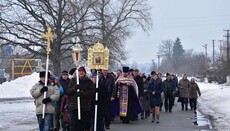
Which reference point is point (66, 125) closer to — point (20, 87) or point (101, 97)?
point (101, 97)

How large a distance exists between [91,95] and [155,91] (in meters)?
7.01

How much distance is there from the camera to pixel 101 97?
12.5 meters

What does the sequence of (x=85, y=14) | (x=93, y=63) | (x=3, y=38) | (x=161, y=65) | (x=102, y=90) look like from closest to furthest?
1. (x=102, y=90)
2. (x=93, y=63)
3. (x=3, y=38)
4. (x=85, y=14)
5. (x=161, y=65)

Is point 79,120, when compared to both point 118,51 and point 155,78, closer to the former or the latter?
point 155,78

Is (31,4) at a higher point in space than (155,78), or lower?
higher

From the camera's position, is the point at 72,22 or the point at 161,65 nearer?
the point at 72,22

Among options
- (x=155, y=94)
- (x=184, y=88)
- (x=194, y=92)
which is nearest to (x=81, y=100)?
(x=155, y=94)

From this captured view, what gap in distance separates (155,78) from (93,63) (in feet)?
15.2

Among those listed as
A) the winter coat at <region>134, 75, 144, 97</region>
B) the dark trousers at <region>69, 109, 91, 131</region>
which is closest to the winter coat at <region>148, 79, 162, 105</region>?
the winter coat at <region>134, 75, 144, 97</region>

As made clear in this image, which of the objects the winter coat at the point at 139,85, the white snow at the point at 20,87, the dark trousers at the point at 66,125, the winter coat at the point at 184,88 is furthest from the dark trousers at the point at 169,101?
the white snow at the point at 20,87

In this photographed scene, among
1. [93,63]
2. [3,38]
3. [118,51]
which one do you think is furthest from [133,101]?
[118,51]

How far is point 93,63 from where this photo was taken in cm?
1363

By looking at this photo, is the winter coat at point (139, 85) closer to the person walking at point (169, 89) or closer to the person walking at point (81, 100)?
the person walking at point (169, 89)

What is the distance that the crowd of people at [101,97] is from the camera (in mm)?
10516
